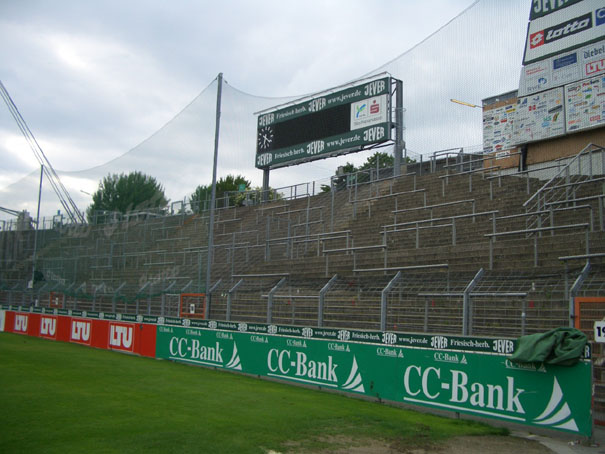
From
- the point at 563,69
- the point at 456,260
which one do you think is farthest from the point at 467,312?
the point at 563,69

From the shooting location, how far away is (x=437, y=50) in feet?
78.5

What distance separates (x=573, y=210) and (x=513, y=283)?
13.0ft

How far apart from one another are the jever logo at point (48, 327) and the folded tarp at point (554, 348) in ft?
57.6

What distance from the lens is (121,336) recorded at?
17750mm

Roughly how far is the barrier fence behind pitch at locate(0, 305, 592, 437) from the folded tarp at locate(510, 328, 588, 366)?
0.16m

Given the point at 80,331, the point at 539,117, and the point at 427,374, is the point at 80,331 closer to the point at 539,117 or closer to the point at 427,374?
the point at 427,374

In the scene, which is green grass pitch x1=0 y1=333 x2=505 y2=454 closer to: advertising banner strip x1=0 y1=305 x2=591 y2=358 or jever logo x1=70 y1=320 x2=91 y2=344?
advertising banner strip x1=0 y1=305 x2=591 y2=358

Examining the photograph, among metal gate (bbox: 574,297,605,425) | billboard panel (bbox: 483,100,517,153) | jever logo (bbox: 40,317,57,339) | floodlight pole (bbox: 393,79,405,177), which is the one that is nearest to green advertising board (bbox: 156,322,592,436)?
metal gate (bbox: 574,297,605,425)

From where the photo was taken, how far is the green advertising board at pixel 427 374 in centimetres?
822

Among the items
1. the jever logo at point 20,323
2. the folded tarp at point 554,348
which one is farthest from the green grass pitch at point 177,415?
the jever logo at point 20,323

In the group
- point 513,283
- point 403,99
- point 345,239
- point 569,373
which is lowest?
point 569,373

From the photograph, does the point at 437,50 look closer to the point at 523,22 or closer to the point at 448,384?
the point at 523,22

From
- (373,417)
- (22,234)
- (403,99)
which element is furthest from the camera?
(22,234)

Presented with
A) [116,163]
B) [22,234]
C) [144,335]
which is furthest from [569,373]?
[22,234]
